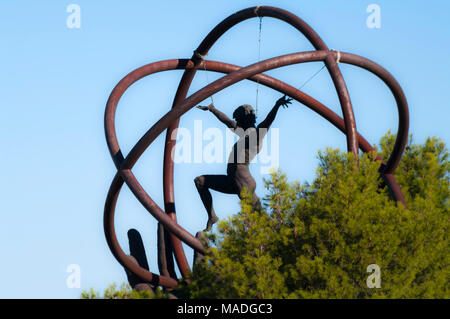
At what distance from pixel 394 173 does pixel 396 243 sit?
4003 millimetres

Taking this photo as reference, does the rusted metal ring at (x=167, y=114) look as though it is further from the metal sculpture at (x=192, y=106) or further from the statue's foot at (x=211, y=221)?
the statue's foot at (x=211, y=221)

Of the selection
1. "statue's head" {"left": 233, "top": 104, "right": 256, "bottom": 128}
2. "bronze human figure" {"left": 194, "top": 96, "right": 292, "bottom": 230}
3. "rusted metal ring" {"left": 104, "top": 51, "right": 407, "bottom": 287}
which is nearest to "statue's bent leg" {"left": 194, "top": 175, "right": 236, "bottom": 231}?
Answer: "bronze human figure" {"left": 194, "top": 96, "right": 292, "bottom": 230}

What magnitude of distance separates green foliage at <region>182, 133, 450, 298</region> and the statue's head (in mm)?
1962

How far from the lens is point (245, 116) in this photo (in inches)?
528

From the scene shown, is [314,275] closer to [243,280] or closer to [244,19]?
[243,280]

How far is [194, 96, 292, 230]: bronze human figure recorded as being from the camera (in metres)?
13.2

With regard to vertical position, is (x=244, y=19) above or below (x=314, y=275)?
above

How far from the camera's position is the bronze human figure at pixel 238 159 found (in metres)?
13.2

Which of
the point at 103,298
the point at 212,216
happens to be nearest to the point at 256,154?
the point at 212,216

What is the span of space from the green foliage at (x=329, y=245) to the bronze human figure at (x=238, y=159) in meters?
1.48

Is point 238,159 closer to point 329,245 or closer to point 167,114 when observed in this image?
point 167,114

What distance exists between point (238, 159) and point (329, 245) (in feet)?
9.56

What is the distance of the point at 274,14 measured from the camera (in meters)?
13.4
